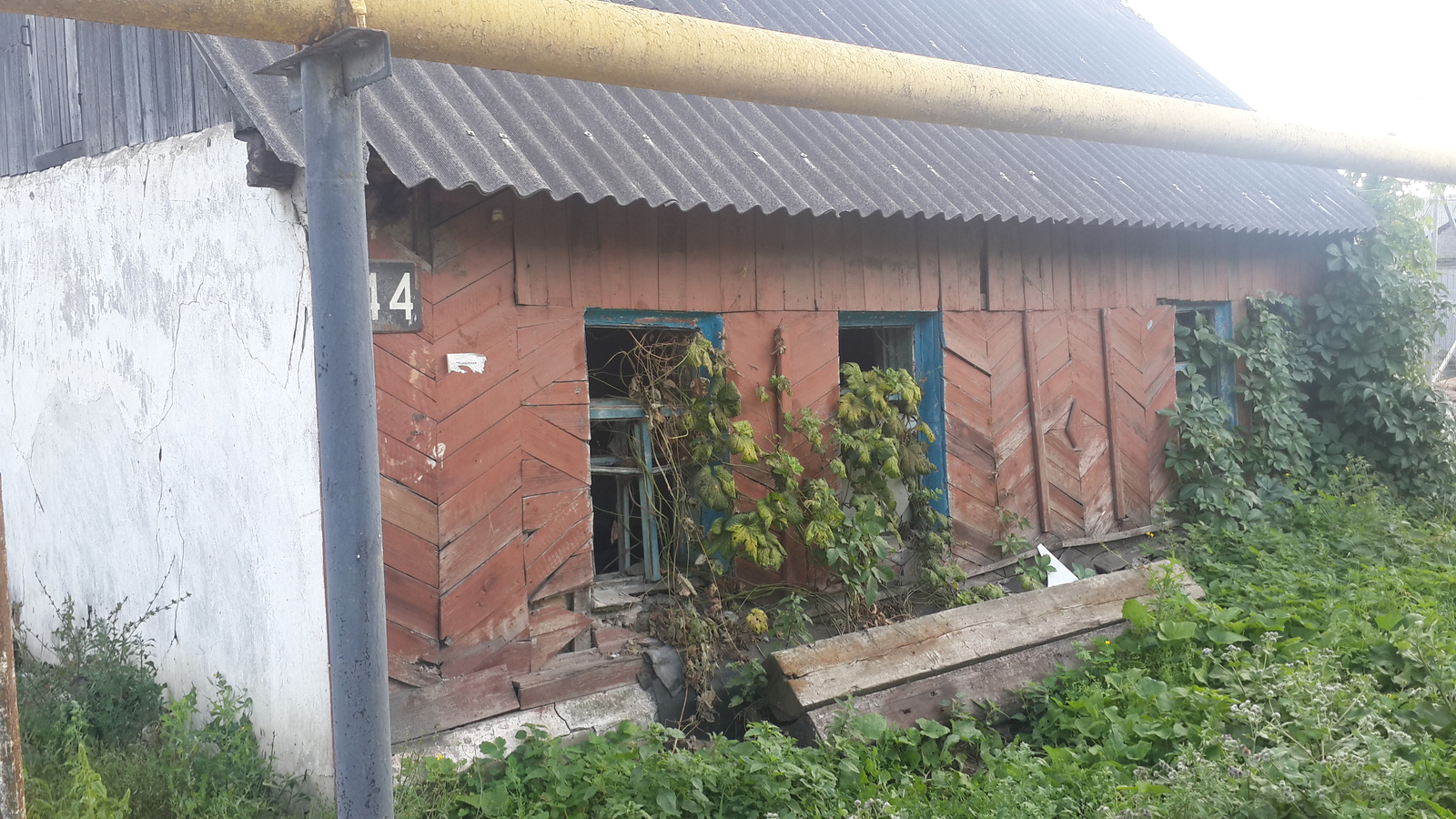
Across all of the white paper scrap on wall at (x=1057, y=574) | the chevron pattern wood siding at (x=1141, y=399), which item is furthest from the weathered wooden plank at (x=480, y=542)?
the chevron pattern wood siding at (x=1141, y=399)

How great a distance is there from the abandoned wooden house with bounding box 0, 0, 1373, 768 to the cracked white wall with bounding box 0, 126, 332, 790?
3cm

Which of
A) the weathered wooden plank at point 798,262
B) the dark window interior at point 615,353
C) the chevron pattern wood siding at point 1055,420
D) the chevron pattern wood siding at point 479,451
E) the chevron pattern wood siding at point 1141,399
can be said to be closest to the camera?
the chevron pattern wood siding at point 479,451

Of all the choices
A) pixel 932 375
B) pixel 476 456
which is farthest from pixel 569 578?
pixel 932 375

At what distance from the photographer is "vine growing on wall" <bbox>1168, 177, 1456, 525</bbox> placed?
8.73 metres

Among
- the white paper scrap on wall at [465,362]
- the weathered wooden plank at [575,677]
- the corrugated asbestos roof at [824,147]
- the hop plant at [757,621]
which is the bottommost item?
the weathered wooden plank at [575,677]

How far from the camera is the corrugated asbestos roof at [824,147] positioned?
4871 mm

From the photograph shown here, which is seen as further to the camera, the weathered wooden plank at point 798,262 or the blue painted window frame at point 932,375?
the blue painted window frame at point 932,375

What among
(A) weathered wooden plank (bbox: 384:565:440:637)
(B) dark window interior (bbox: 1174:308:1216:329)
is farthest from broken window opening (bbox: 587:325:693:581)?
(B) dark window interior (bbox: 1174:308:1216:329)

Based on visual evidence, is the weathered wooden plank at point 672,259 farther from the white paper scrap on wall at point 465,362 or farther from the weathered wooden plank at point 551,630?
the weathered wooden plank at point 551,630

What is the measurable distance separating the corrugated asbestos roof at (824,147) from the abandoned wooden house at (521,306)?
30 mm

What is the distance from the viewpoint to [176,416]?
545cm

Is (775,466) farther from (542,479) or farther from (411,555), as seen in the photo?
(411,555)

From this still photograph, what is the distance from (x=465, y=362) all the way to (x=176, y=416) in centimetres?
160

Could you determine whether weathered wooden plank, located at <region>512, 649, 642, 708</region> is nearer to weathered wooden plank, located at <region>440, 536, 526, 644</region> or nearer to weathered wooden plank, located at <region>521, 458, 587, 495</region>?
weathered wooden plank, located at <region>440, 536, 526, 644</region>
